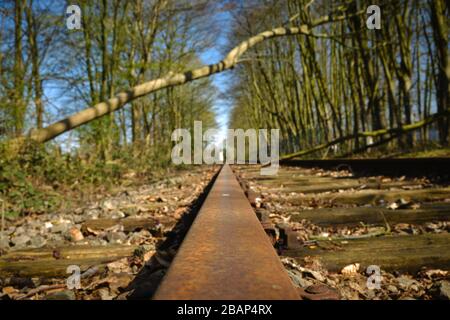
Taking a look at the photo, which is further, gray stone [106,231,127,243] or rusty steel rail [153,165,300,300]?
gray stone [106,231,127,243]

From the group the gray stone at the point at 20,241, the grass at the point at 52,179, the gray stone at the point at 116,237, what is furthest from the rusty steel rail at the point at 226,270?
the grass at the point at 52,179

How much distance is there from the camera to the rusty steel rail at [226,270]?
0.66m

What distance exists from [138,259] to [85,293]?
339mm

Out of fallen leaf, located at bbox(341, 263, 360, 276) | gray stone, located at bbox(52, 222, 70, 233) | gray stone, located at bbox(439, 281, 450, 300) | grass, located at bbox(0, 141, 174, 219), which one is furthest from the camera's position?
grass, located at bbox(0, 141, 174, 219)

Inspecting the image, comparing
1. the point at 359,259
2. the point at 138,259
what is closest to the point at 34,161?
the point at 138,259

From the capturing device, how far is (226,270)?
2.59 ft

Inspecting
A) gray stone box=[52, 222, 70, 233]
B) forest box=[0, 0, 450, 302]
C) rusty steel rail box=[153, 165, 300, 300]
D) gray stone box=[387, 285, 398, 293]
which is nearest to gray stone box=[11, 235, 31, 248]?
forest box=[0, 0, 450, 302]

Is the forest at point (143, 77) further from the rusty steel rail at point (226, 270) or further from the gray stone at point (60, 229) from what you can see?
the rusty steel rail at point (226, 270)

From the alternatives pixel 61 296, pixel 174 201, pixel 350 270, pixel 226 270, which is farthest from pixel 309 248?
pixel 174 201

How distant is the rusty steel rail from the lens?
2.18 feet

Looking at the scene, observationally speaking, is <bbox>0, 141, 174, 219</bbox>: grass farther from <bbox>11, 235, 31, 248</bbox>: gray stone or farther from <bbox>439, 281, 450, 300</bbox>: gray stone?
<bbox>439, 281, 450, 300</bbox>: gray stone

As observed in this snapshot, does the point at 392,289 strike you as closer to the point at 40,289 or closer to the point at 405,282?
the point at 405,282
